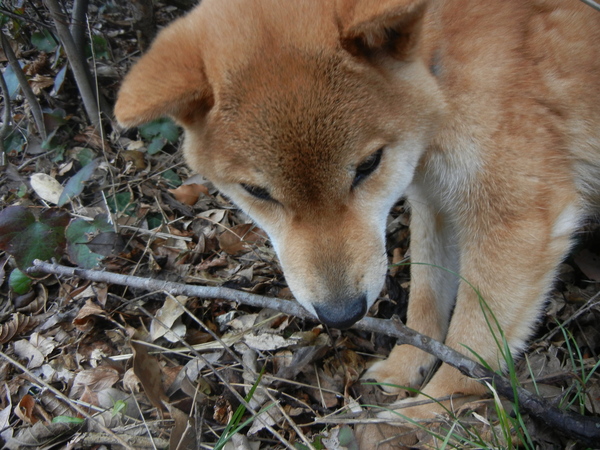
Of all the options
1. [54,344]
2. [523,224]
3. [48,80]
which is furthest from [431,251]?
[48,80]

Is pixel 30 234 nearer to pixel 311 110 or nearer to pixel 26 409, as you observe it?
pixel 26 409

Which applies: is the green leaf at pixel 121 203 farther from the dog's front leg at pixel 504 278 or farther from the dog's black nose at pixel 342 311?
the dog's front leg at pixel 504 278

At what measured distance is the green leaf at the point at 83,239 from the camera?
3.07 meters

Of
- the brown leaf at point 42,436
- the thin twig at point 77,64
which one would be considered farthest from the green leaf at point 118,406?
the thin twig at point 77,64

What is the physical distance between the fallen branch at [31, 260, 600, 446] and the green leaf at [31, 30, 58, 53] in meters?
2.23

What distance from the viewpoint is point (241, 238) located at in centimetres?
334

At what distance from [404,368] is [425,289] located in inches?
19.7

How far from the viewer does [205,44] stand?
206cm

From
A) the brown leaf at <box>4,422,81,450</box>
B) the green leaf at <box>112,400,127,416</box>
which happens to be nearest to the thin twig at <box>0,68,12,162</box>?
the brown leaf at <box>4,422,81,450</box>

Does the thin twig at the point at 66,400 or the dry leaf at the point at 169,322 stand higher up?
the dry leaf at the point at 169,322

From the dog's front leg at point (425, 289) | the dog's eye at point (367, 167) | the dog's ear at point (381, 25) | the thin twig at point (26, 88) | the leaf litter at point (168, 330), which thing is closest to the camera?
the dog's ear at point (381, 25)

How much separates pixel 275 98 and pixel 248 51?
0.84ft

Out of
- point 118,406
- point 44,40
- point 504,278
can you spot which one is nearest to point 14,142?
point 44,40

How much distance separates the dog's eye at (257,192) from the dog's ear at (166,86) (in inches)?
15.2
